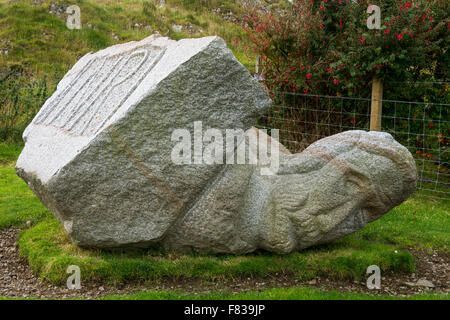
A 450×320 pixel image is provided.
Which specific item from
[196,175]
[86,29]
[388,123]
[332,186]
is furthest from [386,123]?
[86,29]

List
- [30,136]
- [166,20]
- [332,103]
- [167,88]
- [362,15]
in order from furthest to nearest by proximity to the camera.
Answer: [166,20] → [332,103] → [362,15] → [30,136] → [167,88]

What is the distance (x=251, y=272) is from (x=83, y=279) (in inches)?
60.2

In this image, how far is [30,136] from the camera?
552 cm

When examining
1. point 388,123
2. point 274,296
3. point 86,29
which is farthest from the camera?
point 86,29

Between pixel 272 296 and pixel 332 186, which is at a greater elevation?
pixel 332 186

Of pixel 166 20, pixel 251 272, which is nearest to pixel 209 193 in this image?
pixel 251 272

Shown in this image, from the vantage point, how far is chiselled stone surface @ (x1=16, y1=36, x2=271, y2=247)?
13.4 feet

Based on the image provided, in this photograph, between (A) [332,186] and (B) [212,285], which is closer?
(B) [212,285]

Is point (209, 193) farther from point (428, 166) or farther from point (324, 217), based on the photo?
point (428, 166)

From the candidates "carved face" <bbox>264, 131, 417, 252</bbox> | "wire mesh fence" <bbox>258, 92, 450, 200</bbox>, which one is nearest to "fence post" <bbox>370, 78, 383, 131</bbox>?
"wire mesh fence" <bbox>258, 92, 450, 200</bbox>

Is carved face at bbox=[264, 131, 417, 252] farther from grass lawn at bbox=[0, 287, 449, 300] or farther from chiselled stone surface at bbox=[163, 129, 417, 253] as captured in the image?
grass lawn at bbox=[0, 287, 449, 300]

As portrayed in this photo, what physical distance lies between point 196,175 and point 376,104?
4.09 m

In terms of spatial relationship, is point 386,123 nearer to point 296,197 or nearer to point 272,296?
point 296,197

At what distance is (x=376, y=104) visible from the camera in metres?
7.30
